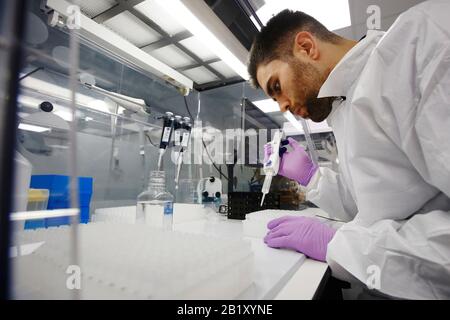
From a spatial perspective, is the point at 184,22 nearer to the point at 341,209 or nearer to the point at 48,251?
the point at 48,251

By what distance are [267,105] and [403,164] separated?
2018 mm

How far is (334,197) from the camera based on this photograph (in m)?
1.19

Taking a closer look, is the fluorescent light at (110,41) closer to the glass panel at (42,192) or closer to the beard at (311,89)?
the glass panel at (42,192)

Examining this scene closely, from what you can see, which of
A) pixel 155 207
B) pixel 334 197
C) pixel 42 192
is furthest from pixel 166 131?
pixel 334 197

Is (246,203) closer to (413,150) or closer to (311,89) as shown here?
(311,89)

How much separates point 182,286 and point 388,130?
721 millimetres

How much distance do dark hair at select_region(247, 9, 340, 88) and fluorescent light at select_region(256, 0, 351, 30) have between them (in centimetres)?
18

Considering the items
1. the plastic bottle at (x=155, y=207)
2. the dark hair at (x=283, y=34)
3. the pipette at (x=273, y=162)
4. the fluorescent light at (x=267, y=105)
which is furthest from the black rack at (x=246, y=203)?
the fluorescent light at (x=267, y=105)

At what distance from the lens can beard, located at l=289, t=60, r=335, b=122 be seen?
3.36 ft

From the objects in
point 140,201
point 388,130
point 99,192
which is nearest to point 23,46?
point 388,130

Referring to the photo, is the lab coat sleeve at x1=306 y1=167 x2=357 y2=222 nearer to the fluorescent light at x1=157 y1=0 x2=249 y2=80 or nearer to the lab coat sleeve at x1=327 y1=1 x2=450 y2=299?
the lab coat sleeve at x1=327 y1=1 x2=450 y2=299

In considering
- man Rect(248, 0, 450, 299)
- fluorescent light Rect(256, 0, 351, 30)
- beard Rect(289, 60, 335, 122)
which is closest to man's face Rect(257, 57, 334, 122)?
beard Rect(289, 60, 335, 122)

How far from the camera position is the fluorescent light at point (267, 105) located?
8.21ft

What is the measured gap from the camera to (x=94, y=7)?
1105 mm
